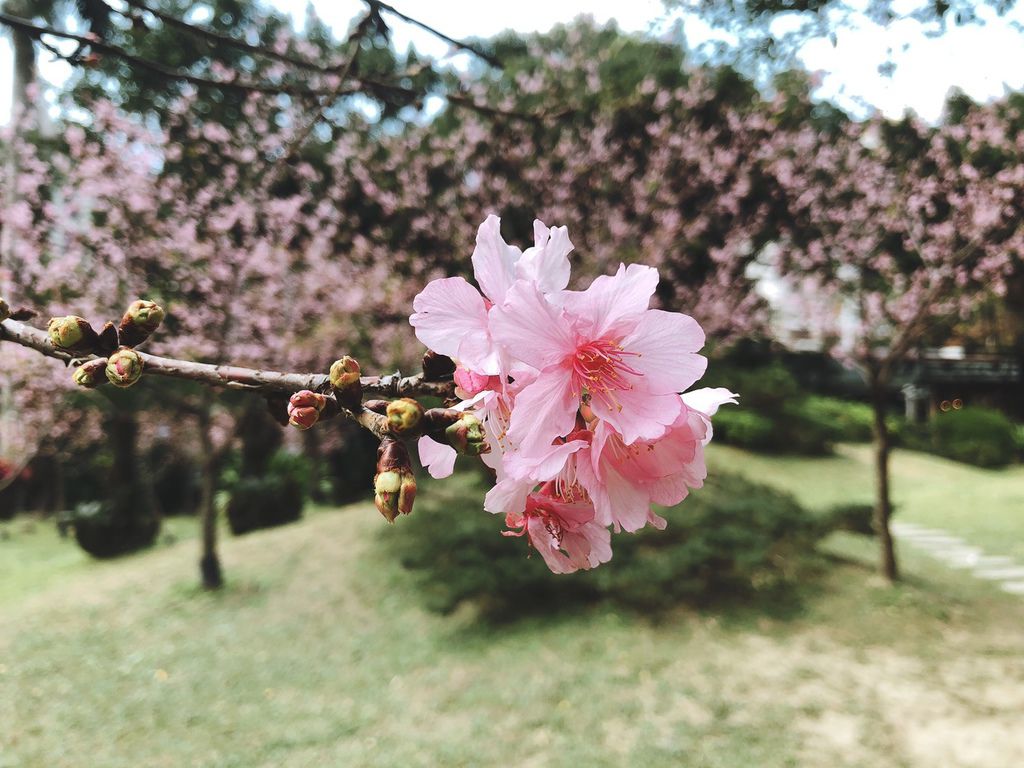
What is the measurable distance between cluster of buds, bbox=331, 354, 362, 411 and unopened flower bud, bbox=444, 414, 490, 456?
87 millimetres

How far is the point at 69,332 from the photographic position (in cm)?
60

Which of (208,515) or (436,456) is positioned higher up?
(436,456)

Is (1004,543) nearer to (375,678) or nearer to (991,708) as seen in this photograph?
(991,708)

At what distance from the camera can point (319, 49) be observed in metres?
7.35

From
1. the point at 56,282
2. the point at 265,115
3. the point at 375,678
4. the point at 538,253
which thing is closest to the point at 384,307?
the point at 265,115

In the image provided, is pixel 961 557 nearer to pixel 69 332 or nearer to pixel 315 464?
pixel 69 332

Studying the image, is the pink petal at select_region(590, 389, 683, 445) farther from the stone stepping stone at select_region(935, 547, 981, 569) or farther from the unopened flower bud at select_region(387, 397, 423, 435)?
the stone stepping stone at select_region(935, 547, 981, 569)

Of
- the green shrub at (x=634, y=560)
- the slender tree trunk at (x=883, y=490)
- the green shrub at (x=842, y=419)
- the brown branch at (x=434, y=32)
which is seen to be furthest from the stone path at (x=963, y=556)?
the brown branch at (x=434, y=32)

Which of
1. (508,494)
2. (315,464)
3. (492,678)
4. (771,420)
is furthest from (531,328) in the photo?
(771,420)

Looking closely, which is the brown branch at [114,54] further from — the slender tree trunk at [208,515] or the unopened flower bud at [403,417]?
the slender tree trunk at [208,515]

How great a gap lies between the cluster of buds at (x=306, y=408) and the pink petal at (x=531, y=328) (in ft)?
0.52

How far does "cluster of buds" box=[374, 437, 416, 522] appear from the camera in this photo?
1.77ft

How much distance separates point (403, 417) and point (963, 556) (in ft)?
29.4

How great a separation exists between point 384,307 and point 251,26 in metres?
3.20
